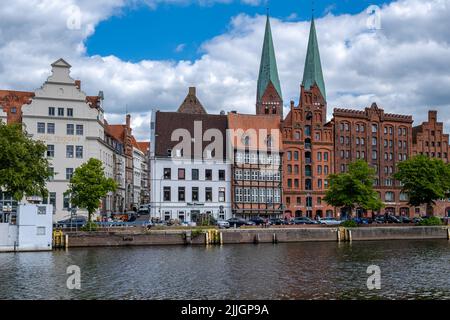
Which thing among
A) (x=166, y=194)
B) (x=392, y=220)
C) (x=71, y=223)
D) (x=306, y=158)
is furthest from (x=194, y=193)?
(x=392, y=220)

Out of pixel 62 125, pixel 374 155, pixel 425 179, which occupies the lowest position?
pixel 425 179

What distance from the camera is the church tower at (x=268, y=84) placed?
129 metres

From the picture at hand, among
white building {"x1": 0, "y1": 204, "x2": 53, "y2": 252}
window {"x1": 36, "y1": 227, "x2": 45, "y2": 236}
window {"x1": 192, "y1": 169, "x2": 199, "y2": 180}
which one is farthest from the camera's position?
window {"x1": 192, "y1": 169, "x2": 199, "y2": 180}

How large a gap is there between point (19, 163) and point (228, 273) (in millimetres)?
28989

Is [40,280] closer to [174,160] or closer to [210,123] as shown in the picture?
[174,160]

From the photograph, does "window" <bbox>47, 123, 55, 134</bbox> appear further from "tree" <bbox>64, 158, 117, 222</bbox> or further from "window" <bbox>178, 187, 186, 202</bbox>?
"window" <bbox>178, 187, 186, 202</bbox>

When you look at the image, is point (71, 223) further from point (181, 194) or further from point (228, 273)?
point (228, 273)

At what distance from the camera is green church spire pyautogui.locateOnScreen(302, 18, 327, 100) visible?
124750mm

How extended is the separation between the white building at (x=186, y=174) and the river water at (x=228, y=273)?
2677 centimetres

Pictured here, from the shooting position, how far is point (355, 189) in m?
81.9

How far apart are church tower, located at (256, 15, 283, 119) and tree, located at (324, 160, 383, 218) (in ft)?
152

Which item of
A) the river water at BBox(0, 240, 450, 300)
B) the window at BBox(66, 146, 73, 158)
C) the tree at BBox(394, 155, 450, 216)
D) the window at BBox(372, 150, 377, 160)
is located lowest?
the river water at BBox(0, 240, 450, 300)

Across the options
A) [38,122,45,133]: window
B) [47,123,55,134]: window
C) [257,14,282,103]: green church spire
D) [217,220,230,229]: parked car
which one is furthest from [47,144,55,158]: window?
[257,14,282,103]: green church spire

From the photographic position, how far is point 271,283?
36.6m
